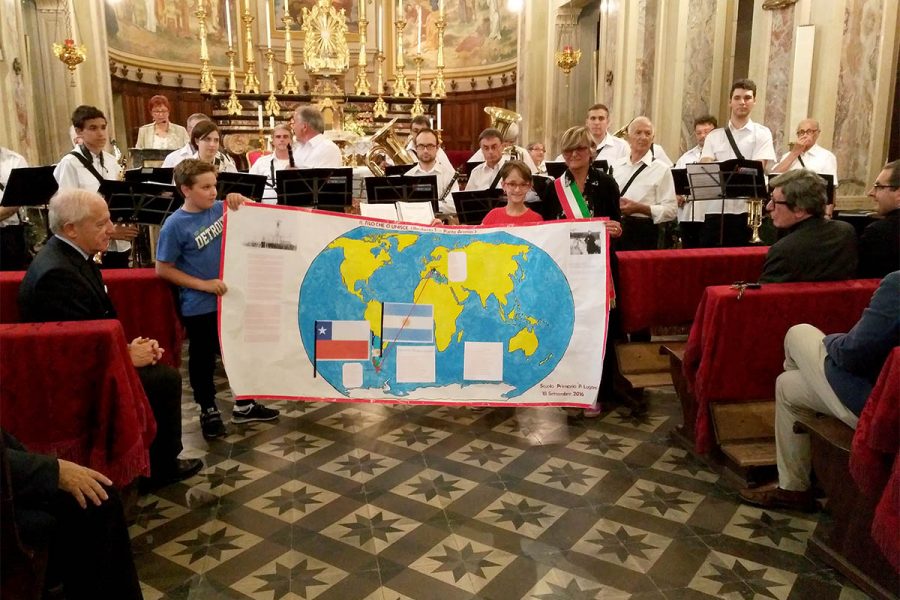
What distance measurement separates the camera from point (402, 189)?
229 inches

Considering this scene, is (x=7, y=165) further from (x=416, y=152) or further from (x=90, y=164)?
(x=416, y=152)

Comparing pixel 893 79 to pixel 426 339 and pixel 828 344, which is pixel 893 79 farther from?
pixel 426 339

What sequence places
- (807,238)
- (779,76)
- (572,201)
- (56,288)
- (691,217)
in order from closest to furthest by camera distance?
(56,288) → (807,238) → (572,201) → (691,217) → (779,76)

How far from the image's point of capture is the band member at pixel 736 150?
6328mm

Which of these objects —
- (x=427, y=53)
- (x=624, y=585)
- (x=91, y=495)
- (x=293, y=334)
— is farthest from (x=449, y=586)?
(x=427, y=53)

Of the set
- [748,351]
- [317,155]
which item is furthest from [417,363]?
[317,155]

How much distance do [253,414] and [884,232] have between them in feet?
13.2

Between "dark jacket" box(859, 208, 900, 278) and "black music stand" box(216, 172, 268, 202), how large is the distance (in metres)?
4.22

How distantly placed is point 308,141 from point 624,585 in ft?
17.2

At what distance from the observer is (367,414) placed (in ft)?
15.2

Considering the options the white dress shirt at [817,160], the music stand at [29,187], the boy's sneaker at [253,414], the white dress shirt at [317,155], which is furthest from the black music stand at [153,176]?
the white dress shirt at [817,160]

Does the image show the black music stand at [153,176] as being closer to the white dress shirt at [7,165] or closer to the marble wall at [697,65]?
the white dress shirt at [7,165]

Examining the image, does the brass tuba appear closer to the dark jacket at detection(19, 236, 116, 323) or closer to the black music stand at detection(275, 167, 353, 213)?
the black music stand at detection(275, 167, 353, 213)

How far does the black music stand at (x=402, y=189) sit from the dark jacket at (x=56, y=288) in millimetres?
2884
